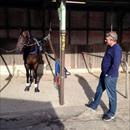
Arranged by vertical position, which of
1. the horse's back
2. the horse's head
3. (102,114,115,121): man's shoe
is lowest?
(102,114,115,121): man's shoe

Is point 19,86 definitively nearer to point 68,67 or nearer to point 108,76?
point 68,67

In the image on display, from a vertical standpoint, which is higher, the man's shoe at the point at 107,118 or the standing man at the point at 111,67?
the standing man at the point at 111,67

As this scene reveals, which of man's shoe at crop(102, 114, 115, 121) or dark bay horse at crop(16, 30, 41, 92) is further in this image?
dark bay horse at crop(16, 30, 41, 92)

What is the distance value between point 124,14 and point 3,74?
188 inches

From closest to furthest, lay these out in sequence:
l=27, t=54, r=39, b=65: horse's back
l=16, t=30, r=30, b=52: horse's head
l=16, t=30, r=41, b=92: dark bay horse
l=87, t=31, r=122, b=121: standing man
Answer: l=87, t=31, r=122, b=121: standing man → l=16, t=30, r=30, b=52: horse's head → l=16, t=30, r=41, b=92: dark bay horse → l=27, t=54, r=39, b=65: horse's back

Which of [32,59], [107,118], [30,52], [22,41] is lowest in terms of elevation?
[107,118]

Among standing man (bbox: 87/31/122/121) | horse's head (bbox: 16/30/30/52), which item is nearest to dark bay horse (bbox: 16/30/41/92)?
horse's head (bbox: 16/30/30/52)

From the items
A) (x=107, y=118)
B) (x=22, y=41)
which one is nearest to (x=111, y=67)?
(x=107, y=118)

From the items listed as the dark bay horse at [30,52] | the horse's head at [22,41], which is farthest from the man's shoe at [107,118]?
the horse's head at [22,41]

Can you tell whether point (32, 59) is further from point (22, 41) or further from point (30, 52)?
point (22, 41)

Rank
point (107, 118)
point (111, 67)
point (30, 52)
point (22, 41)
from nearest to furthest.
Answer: point (111, 67)
point (107, 118)
point (22, 41)
point (30, 52)

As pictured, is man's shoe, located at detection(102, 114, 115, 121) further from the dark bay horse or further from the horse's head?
the horse's head

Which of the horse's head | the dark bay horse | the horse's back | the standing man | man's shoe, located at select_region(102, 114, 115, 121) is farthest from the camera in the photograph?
the horse's back

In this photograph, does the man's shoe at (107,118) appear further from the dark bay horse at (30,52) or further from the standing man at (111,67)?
the dark bay horse at (30,52)
